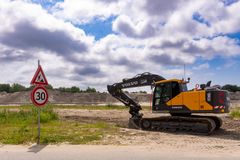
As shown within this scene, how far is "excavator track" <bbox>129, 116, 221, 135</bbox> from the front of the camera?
63.7 ft

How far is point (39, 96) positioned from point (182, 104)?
27.4ft

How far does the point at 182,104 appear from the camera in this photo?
64.2ft

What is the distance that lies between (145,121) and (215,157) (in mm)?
10737

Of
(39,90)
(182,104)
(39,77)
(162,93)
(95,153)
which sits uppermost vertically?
(39,77)

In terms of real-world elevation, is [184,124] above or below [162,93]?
below

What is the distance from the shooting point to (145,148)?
1270 cm

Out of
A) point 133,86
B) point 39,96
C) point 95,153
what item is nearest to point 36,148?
point 39,96

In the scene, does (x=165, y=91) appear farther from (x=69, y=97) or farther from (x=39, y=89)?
(x=69, y=97)

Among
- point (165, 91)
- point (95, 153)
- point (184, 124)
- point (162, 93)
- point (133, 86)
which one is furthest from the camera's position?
point (133, 86)

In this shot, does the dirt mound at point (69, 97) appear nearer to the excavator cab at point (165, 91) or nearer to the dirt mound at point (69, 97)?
the dirt mound at point (69, 97)

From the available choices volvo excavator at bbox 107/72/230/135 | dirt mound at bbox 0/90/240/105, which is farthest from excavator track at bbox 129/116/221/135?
dirt mound at bbox 0/90/240/105

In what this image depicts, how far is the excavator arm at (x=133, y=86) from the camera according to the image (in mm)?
22141

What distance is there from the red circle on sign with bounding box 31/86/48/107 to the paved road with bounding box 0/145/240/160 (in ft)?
5.46

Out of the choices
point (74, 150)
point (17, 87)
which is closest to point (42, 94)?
point (74, 150)
